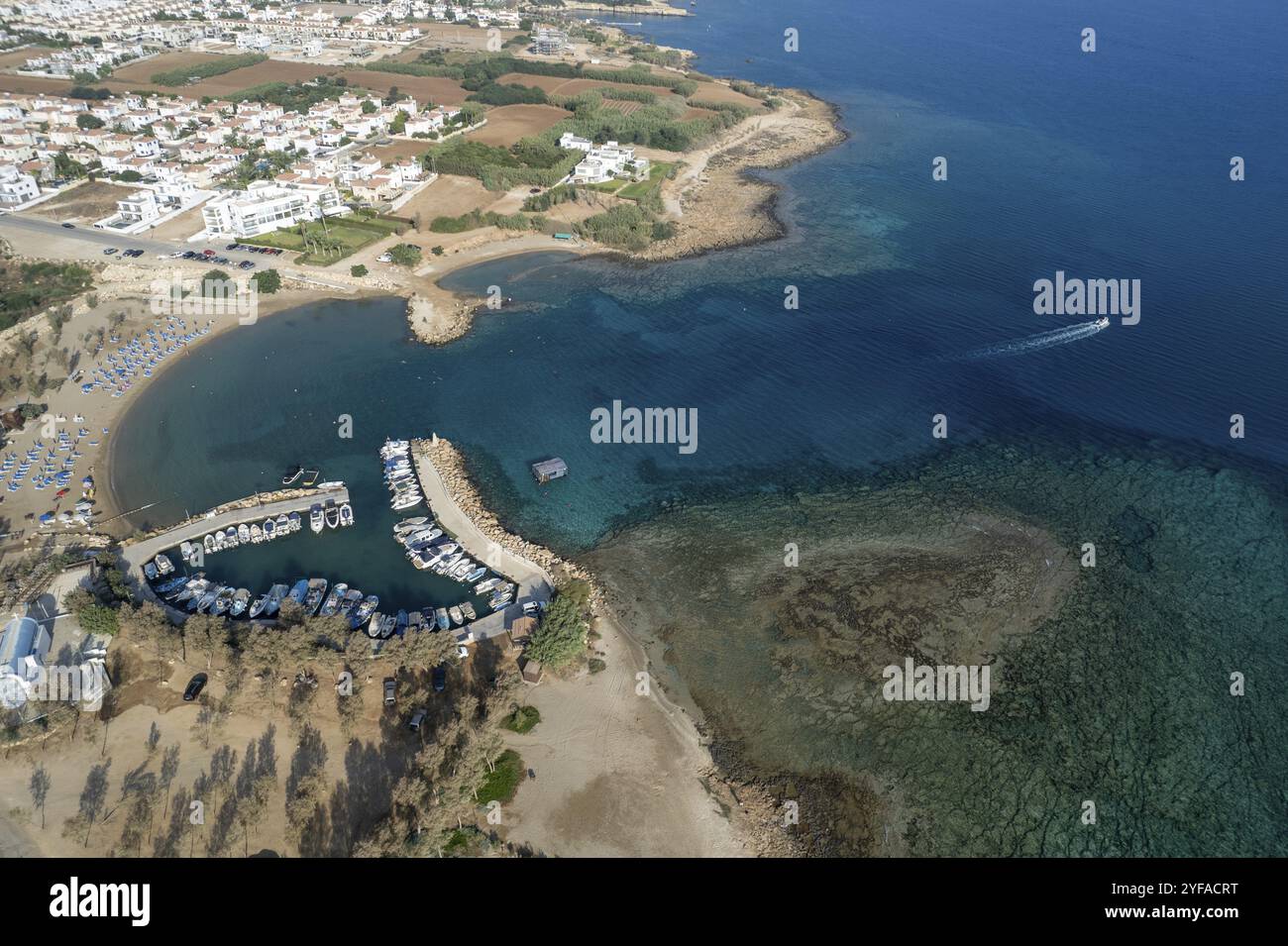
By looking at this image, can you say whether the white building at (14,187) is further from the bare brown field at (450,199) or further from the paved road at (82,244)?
the bare brown field at (450,199)

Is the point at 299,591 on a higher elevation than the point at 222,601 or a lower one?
lower

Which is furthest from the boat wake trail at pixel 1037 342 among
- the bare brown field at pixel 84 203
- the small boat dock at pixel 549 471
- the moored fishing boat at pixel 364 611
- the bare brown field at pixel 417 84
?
the bare brown field at pixel 417 84

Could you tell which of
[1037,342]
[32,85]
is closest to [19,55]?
[32,85]

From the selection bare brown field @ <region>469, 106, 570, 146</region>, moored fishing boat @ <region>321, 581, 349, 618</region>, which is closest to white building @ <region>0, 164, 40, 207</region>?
bare brown field @ <region>469, 106, 570, 146</region>

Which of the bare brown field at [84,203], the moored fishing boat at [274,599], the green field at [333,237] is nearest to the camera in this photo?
the moored fishing boat at [274,599]

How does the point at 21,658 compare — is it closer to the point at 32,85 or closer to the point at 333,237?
the point at 333,237

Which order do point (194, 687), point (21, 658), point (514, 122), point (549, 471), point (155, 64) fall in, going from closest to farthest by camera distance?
point (21, 658), point (194, 687), point (549, 471), point (514, 122), point (155, 64)
